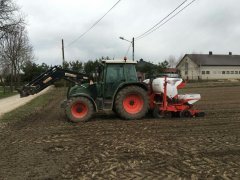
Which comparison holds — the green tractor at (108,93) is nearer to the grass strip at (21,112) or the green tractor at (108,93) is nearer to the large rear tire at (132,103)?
the large rear tire at (132,103)

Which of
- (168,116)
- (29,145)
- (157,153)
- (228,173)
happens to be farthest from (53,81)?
(228,173)

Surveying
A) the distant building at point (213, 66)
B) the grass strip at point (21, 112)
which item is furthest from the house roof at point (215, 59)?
the grass strip at point (21, 112)

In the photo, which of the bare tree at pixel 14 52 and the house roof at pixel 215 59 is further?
the house roof at pixel 215 59

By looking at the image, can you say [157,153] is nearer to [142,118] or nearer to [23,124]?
[142,118]

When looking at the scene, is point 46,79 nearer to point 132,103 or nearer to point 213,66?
point 132,103

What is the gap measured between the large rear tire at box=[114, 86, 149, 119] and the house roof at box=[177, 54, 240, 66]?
8157cm

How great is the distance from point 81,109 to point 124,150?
598cm

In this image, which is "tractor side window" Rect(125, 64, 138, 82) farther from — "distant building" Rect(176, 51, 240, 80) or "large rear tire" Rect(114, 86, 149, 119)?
"distant building" Rect(176, 51, 240, 80)

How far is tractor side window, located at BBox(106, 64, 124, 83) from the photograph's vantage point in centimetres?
1526

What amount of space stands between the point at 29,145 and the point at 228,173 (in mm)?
5208

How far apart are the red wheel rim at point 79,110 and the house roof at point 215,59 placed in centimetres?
8240

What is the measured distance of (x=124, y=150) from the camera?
9.16m

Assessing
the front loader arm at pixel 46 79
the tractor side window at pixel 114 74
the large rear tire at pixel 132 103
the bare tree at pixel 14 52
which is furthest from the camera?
the bare tree at pixel 14 52

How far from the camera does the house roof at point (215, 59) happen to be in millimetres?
95125
